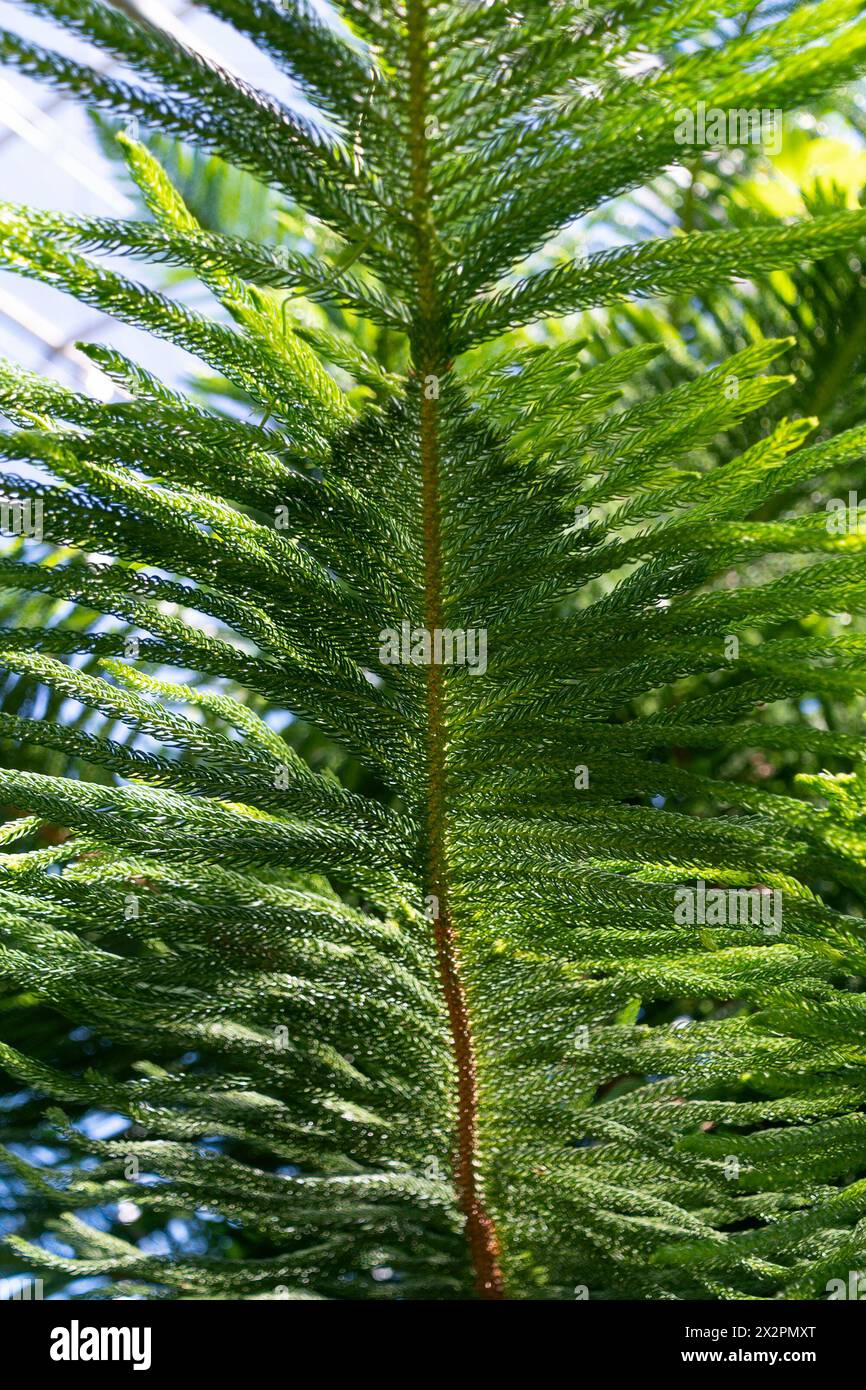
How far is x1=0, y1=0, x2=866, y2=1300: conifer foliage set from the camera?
1.14 ft

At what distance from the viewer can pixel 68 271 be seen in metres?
0.39

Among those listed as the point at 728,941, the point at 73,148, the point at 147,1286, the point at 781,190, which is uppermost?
the point at 73,148

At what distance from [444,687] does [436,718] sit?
0.05ft

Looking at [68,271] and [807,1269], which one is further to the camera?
[807,1269]

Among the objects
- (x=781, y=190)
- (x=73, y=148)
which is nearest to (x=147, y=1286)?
(x=781, y=190)

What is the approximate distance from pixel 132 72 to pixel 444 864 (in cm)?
33

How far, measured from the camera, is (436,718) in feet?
1.65

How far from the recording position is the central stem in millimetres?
346

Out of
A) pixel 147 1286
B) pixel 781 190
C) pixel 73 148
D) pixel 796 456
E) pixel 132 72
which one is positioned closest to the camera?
pixel 132 72

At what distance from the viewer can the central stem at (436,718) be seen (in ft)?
1.14

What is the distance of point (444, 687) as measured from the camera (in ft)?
1.62

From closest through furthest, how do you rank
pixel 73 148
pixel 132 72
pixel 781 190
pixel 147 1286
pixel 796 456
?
pixel 132 72 → pixel 796 456 → pixel 147 1286 → pixel 781 190 → pixel 73 148

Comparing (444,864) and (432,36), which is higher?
(432,36)
